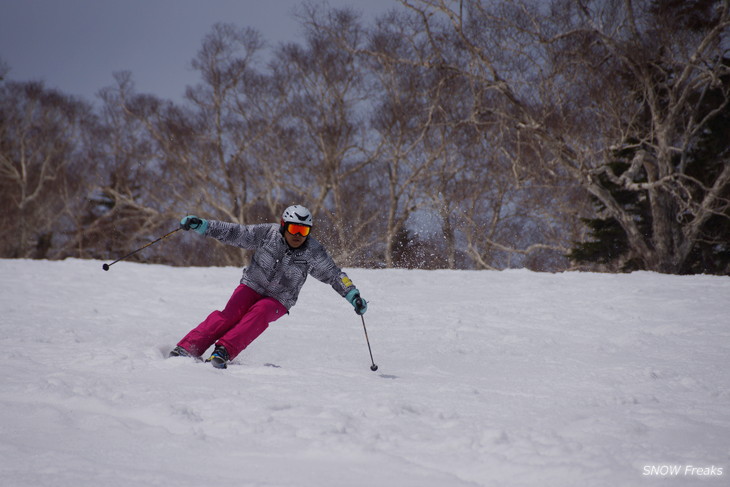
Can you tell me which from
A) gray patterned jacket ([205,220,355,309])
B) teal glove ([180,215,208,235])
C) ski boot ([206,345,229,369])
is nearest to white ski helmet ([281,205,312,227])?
gray patterned jacket ([205,220,355,309])

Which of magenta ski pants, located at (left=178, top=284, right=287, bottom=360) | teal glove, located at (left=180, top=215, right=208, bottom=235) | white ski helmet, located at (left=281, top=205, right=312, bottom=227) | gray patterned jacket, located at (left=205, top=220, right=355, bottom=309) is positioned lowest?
magenta ski pants, located at (left=178, top=284, right=287, bottom=360)

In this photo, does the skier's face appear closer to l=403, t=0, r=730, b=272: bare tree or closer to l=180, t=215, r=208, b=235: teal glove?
l=180, t=215, r=208, b=235: teal glove

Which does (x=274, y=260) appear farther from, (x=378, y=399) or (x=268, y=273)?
(x=378, y=399)

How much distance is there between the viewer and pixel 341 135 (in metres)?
19.5

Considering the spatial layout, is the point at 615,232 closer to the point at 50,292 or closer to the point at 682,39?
the point at 682,39

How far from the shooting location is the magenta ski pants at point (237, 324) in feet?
12.6

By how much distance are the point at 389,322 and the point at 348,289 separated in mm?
2087

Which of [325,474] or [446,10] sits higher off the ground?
[446,10]

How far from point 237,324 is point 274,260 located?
1.77ft

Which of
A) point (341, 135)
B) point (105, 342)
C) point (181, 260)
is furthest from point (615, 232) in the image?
point (181, 260)

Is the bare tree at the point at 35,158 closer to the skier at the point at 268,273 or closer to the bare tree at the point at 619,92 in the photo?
the bare tree at the point at 619,92

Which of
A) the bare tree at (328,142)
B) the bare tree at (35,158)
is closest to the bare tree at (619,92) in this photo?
the bare tree at (328,142)

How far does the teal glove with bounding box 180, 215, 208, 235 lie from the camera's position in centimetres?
396

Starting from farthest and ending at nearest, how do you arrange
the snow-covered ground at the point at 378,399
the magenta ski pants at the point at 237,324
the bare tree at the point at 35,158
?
the bare tree at the point at 35,158 < the magenta ski pants at the point at 237,324 < the snow-covered ground at the point at 378,399
